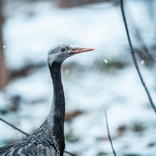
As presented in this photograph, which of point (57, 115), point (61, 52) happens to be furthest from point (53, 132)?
point (61, 52)

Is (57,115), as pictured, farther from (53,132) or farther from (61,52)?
(61,52)

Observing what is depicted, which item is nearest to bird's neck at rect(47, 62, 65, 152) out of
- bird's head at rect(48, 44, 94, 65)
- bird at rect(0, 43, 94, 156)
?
bird at rect(0, 43, 94, 156)

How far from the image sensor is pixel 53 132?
112cm

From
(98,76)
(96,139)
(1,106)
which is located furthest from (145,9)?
(1,106)

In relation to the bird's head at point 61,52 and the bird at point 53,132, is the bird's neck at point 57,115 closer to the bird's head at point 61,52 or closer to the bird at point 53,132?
the bird at point 53,132

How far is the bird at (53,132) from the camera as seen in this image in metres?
1.05

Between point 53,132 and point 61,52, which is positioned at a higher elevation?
point 61,52

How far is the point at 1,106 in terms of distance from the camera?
1998mm

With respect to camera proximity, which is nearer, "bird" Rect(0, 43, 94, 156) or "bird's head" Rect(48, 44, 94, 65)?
"bird" Rect(0, 43, 94, 156)

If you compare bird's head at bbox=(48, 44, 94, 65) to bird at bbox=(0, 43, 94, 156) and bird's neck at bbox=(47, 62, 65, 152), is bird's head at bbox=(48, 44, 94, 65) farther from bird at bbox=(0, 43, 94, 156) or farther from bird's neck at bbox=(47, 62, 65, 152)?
bird's neck at bbox=(47, 62, 65, 152)

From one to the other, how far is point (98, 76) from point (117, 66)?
0.20 m

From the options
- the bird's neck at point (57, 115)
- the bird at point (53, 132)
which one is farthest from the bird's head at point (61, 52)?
the bird's neck at point (57, 115)

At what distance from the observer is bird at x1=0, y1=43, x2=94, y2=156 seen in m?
1.05

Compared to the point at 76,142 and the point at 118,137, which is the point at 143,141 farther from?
the point at 76,142
